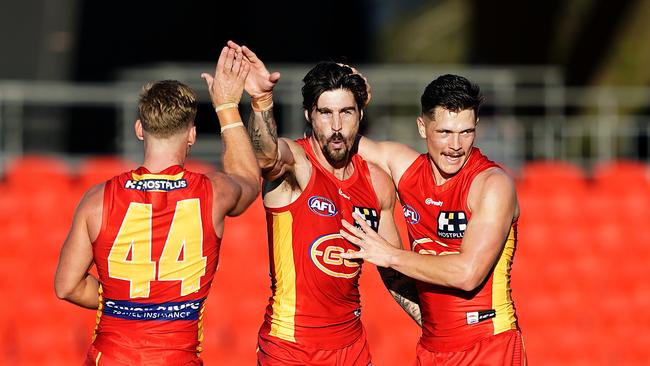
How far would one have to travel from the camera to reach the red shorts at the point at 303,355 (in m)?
6.16

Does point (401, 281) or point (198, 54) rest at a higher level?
point (198, 54)

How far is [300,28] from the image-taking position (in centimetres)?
1905

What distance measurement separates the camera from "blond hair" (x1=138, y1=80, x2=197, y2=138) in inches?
207

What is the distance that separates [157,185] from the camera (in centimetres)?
526

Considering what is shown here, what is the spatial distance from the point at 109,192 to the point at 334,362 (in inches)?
70.2

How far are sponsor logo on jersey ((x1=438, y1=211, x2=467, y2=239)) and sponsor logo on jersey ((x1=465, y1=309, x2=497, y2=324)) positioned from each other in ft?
1.53

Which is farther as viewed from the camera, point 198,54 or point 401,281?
point 198,54

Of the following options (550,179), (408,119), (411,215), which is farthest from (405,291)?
(408,119)

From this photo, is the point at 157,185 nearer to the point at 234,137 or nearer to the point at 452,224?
the point at 234,137

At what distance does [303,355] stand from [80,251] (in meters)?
1.57

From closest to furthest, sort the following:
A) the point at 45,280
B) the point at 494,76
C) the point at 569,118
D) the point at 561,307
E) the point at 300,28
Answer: the point at 45,280
the point at 561,307
the point at 494,76
the point at 569,118
the point at 300,28

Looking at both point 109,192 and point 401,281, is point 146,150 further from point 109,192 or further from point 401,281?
point 401,281

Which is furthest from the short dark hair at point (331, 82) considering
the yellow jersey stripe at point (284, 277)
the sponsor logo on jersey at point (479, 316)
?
the sponsor logo on jersey at point (479, 316)

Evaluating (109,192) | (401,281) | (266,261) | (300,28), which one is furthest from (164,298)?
(300,28)
